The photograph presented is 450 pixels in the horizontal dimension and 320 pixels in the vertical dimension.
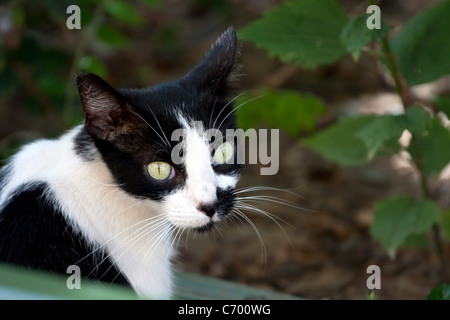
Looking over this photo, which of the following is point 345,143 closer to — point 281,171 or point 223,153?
point 223,153

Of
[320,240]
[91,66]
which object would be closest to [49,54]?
[91,66]

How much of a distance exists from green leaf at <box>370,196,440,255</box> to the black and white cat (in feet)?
2.10

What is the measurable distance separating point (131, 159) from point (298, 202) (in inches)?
73.4

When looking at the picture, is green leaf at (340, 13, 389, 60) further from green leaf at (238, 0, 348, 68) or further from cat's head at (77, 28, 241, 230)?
cat's head at (77, 28, 241, 230)

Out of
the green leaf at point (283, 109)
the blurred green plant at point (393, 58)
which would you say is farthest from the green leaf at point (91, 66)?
the blurred green plant at point (393, 58)

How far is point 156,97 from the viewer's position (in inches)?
70.2

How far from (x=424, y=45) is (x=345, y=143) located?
54 cm

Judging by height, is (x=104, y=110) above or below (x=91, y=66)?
below

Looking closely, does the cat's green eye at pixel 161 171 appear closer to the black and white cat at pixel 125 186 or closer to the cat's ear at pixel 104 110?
the black and white cat at pixel 125 186

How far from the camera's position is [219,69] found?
1.88 metres
